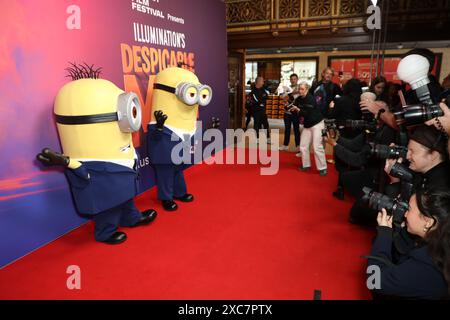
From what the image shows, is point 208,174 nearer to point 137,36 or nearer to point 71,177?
point 137,36

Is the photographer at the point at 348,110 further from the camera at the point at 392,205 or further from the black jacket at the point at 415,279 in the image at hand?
the black jacket at the point at 415,279

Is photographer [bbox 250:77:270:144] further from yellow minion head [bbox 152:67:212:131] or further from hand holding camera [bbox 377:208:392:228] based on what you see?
hand holding camera [bbox 377:208:392:228]

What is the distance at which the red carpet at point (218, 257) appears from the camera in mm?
2010

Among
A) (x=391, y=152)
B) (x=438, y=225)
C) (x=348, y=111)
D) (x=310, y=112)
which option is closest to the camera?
(x=438, y=225)

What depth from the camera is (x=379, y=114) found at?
9.07ft

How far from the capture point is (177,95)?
2.93 metres

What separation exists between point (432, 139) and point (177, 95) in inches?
79.2

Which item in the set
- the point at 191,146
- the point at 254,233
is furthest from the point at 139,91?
the point at 254,233


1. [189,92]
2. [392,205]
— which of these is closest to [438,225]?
[392,205]

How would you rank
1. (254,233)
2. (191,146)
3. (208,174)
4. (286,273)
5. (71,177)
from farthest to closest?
(208,174) → (191,146) → (254,233) → (71,177) → (286,273)

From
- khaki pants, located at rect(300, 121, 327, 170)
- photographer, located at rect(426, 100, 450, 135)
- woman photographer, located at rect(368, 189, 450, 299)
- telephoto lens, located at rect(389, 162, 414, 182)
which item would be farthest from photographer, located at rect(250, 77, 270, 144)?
woman photographer, located at rect(368, 189, 450, 299)

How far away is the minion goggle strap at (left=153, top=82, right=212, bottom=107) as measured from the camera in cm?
288

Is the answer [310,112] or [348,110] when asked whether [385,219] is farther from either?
[310,112]
